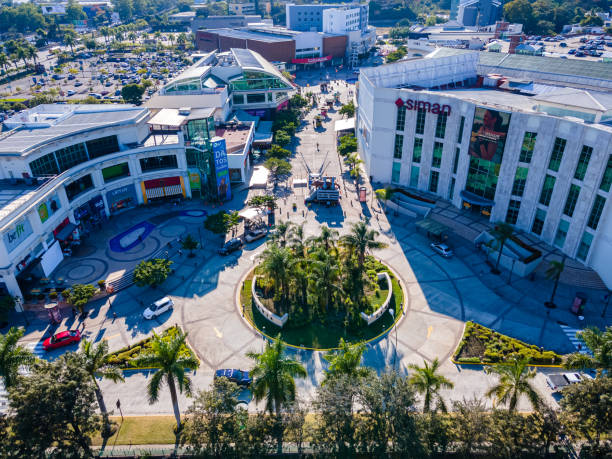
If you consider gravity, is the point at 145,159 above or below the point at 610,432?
above

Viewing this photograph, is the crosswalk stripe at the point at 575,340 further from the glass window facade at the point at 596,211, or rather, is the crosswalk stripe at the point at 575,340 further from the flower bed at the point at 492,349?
the glass window facade at the point at 596,211

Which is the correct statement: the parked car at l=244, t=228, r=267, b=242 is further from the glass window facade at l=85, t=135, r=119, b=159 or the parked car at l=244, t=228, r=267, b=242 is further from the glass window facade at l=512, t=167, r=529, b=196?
the glass window facade at l=512, t=167, r=529, b=196

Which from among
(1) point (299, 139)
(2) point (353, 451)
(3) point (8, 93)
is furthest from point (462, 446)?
(3) point (8, 93)

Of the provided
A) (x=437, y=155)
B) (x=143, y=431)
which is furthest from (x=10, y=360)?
(x=437, y=155)

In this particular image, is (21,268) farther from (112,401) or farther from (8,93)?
(8,93)

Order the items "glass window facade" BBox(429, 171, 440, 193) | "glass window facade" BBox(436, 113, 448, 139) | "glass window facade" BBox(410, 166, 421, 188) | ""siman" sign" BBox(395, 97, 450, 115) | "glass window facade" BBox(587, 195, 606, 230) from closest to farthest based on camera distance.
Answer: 1. "glass window facade" BBox(587, 195, 606, 230)
2. ""siman" sign" BBox(395, 97, 450, 115)
3. "glass window facade" BBox(436, 113, 448, 139)
4. "glass window facade" BBox(429, 171, 440, 193)
5. "glass window facade" BBox(410, 166, 421, 188)

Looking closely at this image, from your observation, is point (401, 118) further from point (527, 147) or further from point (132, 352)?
point (132, 352)

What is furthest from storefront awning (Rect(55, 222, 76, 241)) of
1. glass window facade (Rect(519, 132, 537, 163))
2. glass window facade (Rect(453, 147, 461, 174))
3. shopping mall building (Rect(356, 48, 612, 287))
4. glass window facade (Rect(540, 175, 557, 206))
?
glass window facade (Rect(540, 175, 557, 206))
